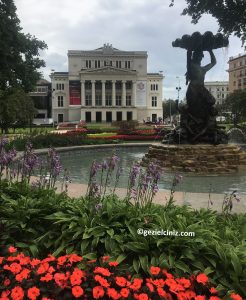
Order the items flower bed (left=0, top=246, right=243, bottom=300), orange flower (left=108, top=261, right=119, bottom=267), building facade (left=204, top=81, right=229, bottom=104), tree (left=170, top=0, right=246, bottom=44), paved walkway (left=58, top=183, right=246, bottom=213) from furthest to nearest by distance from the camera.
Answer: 1. building facade (left=204, top=81, right=229, bottom=104)
2. tree (left=170, top=0, right=246, bottom=44)
3. paved walkway (left=58, top=183, right=246, bottom=213)
4. orange flower (left=108, top=261, right=119, bottom=267)
5. flower bed (left=0, top=246, right=243, bottom=300)

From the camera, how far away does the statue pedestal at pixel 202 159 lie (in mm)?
13039

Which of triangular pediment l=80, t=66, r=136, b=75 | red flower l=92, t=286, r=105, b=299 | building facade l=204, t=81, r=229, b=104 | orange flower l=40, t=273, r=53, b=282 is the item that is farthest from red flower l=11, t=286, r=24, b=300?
building facade l=204, t=81, r=229, b=104

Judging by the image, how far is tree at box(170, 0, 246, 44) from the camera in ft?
68.7

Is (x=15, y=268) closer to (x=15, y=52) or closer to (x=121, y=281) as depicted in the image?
(x=121, y=281)

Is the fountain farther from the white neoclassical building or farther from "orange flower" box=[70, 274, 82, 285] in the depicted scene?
the white neoclassical building

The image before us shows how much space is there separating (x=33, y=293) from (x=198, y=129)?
11742 millimetres

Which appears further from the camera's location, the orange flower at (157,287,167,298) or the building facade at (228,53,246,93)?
the building facade at (228,53,246,93)

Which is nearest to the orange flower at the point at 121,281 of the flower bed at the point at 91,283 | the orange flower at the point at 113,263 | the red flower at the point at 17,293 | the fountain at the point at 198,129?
the flower bed at the point at 91,283

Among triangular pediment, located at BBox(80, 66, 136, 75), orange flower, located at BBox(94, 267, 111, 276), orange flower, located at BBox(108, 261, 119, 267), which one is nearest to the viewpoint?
orange flower, located at BBox(94, 267, 111, 276)

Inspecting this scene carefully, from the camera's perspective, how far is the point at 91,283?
3.48 m

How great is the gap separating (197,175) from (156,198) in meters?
5.41

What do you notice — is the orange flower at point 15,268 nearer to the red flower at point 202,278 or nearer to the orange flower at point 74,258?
the orange flower at point 74,258

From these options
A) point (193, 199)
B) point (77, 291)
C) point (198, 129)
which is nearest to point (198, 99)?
point (198, 129)

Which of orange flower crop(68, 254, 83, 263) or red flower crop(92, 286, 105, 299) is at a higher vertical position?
orange flower crop(68, 254, 83, 263)
